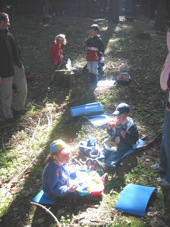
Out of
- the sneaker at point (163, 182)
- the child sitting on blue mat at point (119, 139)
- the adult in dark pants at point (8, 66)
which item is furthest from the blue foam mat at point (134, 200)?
the adult in dark pants at point (8, 66)

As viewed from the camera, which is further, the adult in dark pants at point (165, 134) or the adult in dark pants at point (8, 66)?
the adult in dark pants at point (8, 66)

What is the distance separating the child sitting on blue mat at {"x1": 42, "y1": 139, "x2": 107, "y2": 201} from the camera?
3.49 meters

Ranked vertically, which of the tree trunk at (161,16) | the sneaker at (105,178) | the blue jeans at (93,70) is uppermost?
the tree trunk at (161,16)

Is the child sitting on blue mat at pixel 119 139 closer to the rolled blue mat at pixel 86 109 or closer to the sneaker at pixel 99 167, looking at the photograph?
the sneaker at pixel 99 167

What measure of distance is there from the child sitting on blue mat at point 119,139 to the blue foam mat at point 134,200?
2.69 ft

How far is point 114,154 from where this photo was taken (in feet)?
14.9

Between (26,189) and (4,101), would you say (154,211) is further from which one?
(4,101)

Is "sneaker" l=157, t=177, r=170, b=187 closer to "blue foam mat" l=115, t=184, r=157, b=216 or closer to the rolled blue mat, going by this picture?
"blue foam mat" l=115, t=184, r=157, b=216

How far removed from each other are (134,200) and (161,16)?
41.7 feet

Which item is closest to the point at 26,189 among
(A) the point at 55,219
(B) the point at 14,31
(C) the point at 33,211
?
(C) the point at 33,211

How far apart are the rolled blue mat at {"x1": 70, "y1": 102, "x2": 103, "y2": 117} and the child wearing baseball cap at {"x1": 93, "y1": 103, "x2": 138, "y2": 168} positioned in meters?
1.75

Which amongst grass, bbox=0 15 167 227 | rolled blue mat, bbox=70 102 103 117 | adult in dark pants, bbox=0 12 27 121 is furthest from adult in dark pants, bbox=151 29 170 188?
adult in dark pants, bbox=0 12 27 121

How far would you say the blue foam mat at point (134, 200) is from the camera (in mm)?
3241

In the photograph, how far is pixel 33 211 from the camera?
3.77 meters
